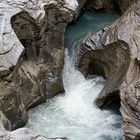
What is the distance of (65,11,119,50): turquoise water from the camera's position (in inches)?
557

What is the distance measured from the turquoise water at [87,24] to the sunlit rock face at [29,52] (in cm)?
171

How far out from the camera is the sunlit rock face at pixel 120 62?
10109mm

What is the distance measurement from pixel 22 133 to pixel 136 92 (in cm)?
406

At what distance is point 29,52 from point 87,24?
4182 mm

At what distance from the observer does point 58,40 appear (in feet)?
40.3

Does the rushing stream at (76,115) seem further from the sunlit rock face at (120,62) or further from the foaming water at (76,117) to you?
the sunlit rock face at (120,62)

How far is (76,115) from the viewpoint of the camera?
1165 cm

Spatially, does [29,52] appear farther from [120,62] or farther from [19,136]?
[19,136]

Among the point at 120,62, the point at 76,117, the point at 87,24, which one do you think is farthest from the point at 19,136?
A: the point at 87,24

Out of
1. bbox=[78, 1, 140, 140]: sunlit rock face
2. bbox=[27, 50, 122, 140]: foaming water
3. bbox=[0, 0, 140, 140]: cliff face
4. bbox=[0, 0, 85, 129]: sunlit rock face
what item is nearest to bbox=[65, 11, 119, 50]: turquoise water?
bbox=[78, 1, 140, 140]: sunlit rock face

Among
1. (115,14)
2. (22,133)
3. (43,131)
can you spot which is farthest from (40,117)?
(115,14)

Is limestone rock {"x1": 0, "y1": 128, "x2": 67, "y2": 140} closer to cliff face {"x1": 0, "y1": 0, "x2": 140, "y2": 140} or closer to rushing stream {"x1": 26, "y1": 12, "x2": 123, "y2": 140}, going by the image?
cliff face {"x1": 0, "y1": 0, "x2": 140, "y2": 140}

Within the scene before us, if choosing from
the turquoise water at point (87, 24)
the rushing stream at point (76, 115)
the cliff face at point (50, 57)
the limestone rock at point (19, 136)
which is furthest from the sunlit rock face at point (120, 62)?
the limestone rock at point (19, 136)

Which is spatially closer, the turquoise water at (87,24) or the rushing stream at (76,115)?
the rushing stream at (76,115)
